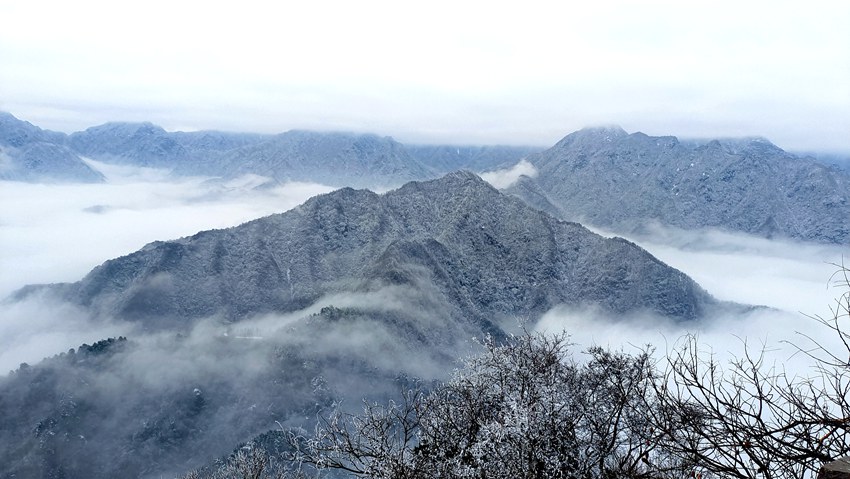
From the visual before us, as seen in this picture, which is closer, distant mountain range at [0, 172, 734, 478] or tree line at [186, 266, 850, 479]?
tree line at [186, 266, 850, 479]

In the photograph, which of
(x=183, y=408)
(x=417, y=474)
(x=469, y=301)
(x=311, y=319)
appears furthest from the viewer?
(x=469, y=301)

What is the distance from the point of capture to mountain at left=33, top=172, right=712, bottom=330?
133 metres

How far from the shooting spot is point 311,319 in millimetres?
114750

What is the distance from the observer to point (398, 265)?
129750 mm

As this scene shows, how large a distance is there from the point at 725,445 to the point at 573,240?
6409 inches

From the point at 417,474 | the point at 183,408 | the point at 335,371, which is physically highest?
the point at 417,474

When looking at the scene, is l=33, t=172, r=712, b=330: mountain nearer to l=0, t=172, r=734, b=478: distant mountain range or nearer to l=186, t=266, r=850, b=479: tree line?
l=0, t=172, r=734, b=478: distant mountain range

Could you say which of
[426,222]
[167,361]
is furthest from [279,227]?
[167,361]

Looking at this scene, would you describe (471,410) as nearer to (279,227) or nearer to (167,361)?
(167,361)

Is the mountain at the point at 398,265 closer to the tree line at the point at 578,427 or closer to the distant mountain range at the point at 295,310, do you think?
the distant mountain range at the point at 295,310

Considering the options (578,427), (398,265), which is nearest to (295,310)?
(398,265)

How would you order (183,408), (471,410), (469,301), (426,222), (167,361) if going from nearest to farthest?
(471,410), (183,408), (167,361), (469,301), (426,222)

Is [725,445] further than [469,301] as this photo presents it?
No

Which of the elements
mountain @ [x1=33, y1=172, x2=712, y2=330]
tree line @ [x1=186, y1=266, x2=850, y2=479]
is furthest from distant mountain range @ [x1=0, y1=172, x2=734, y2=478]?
tree line @ [x1=186, y1=266, x2=850, y2=479]
